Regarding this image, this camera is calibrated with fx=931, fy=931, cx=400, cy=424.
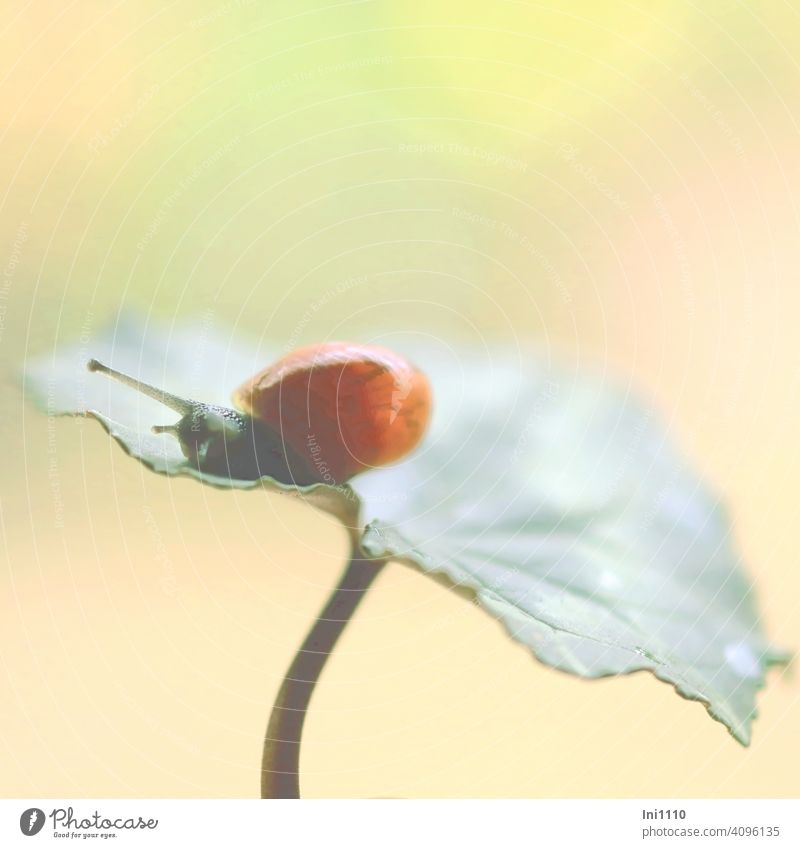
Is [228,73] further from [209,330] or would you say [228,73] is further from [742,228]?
[742,228]

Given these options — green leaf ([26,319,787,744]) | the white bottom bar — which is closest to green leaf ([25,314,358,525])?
green leaf ([26,319,787,744])

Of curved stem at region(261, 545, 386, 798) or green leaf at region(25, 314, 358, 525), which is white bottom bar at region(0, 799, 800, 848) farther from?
green leaf at region(25, 314, 358, 525)

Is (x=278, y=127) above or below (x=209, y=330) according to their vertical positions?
above

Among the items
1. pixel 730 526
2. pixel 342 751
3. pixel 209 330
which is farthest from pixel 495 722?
pixel 209 330

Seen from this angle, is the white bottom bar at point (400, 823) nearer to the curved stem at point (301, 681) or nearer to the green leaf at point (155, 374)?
the curved stem at point (301, 681)

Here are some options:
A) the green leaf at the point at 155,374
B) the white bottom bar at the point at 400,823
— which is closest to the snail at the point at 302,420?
the green leaf at the point at 155,374

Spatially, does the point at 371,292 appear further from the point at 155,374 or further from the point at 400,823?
the point at 400,823

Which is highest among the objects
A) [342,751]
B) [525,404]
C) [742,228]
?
[742,228]
